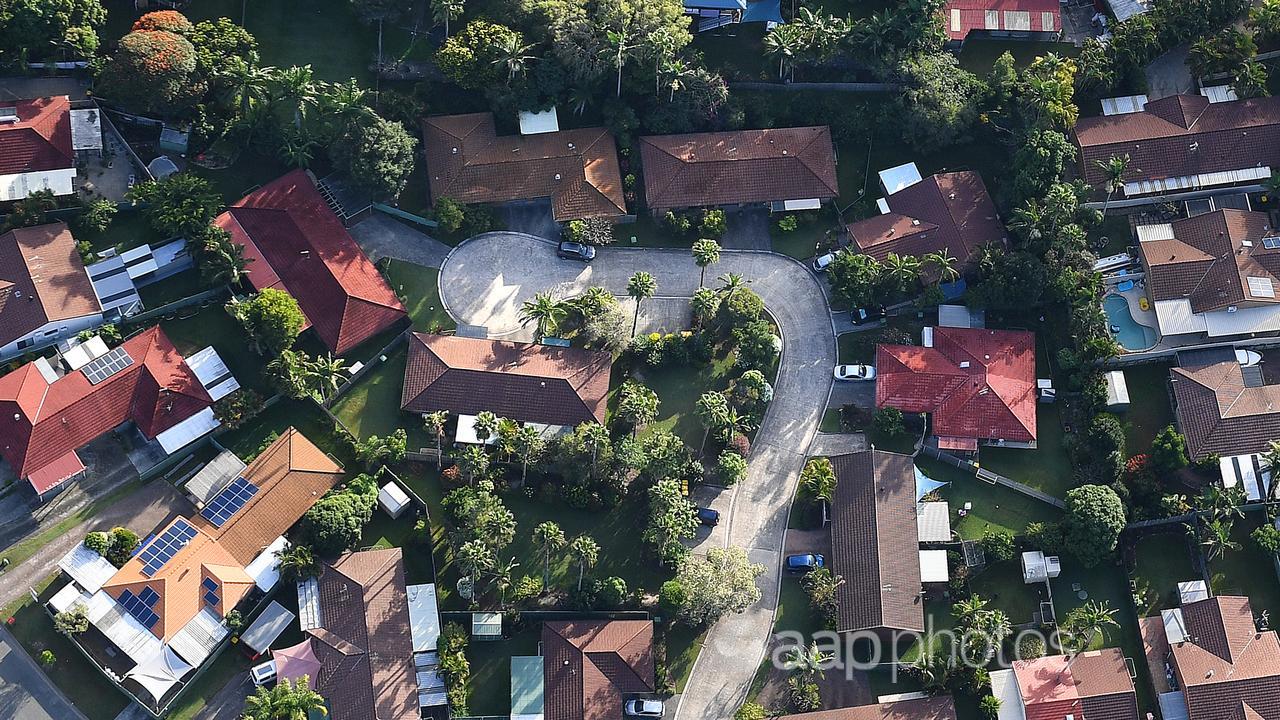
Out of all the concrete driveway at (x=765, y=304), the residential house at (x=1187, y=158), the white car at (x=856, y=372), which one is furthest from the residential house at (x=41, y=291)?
the residential house at (x=1187, y=158)

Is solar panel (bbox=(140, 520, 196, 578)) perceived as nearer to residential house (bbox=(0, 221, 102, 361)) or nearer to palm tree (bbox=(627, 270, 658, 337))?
residential house (bbox=(0, 221, 102, 361))

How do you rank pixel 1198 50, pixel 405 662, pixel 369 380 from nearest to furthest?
pixel 405 662 < pixel 369 380 < pixel 1198 50

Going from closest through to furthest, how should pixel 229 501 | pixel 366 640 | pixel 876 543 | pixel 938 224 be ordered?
pixel 366 640 → pixel 229 501 → pixel 876 543 → pixel 938 224

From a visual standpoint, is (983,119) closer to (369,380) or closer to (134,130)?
(369,380)

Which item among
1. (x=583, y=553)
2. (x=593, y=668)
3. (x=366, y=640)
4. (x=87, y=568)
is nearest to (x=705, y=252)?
(x=583, y=553)

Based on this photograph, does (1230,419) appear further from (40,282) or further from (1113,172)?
(40,282)

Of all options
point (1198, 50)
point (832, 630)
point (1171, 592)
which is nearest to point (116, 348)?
point (832, 630)
